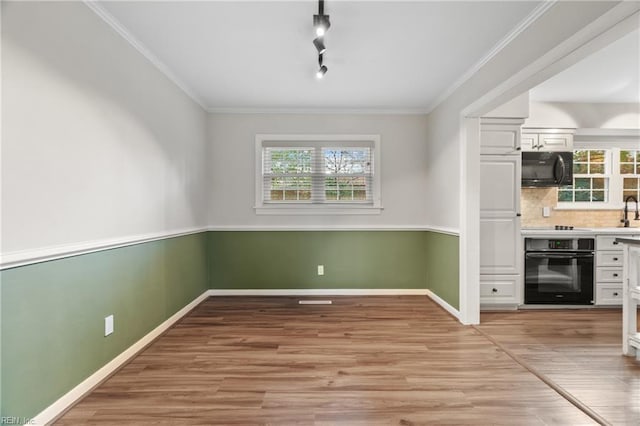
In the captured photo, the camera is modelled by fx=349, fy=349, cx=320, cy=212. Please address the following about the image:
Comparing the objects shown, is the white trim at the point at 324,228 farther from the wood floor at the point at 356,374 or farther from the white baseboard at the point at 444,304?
the wood floor at the point at 356,374

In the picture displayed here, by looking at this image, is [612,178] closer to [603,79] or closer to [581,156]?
[581,156]

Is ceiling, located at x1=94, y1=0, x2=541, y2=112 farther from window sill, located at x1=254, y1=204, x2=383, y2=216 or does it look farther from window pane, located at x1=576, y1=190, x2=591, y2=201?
window pane, located at x1=576, y1=190, x2=591, y2=201

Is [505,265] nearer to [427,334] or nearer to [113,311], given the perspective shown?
[427,334]

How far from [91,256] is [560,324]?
4324 millimetres

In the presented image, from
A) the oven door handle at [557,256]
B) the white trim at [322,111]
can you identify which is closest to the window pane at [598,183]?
the oven door handle at [557,256]

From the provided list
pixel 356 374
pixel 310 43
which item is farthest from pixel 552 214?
pixel 310 43

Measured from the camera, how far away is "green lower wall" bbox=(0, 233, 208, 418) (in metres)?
1.73

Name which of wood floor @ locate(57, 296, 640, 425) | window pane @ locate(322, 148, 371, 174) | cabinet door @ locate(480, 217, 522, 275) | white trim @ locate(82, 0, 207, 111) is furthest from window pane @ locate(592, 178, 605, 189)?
white trim @ locate(82, 0, 207, 111)

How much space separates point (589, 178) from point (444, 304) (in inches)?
114

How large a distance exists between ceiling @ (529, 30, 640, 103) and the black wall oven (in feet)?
5.92

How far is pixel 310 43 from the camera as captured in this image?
2.90 meters

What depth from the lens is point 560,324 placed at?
12.0ft

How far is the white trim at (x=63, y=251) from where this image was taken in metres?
1.69

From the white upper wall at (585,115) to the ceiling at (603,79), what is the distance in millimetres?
100
